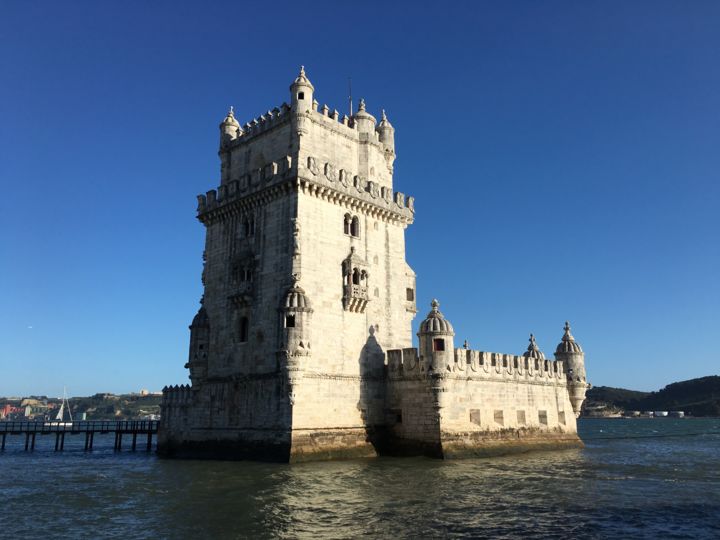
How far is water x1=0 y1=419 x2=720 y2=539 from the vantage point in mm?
18625

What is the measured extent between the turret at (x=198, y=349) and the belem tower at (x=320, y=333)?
0.07 meters

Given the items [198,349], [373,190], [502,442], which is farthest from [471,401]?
[198,349]

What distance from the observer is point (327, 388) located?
35.6m

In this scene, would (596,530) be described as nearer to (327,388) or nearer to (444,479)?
(444,479)

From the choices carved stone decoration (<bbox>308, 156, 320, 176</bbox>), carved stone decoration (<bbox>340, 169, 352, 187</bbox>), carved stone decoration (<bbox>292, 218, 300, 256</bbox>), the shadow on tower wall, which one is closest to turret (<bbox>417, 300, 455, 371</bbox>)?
the shadow on tower wall

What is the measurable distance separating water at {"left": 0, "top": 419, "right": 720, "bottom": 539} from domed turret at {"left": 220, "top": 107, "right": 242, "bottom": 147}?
22.8m

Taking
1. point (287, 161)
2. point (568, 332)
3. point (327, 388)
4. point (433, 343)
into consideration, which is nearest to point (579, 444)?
point (568, 332)

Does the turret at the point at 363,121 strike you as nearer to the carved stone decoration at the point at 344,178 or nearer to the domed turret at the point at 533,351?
the carved stone decoration at the point at 344,178

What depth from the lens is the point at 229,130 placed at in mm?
44688

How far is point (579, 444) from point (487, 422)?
13580 mm

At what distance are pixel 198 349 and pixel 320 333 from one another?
944 cm

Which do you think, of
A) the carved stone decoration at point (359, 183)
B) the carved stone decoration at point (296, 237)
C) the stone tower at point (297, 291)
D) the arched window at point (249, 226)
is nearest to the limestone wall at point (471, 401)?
the stone tower at point (297, 291)

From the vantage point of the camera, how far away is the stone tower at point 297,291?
34.5 metres

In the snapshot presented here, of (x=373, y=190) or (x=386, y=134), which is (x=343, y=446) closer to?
(x=373, y=190)
